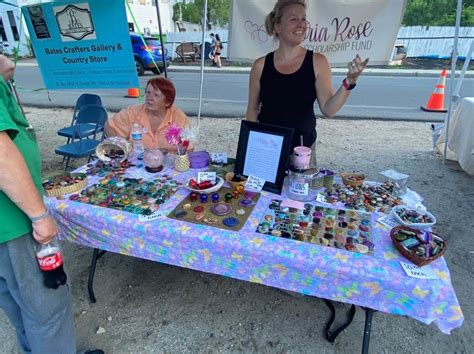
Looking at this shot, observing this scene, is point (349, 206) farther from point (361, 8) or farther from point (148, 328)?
point (361, 8)

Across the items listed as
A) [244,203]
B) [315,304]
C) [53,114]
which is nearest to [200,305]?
[315,304]

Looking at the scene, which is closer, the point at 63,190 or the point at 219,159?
the point at 63,190

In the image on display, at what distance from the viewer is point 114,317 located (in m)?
1.90

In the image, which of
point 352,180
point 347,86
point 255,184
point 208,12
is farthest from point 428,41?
point 255,184

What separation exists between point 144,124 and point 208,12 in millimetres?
27081

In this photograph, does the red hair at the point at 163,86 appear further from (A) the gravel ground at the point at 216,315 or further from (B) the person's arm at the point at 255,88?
(A) the gravel ground at the point at 216,315

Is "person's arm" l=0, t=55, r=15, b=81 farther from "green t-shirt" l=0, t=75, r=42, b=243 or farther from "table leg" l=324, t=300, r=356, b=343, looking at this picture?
"table leg" l=324, t=300, r=356, b=343

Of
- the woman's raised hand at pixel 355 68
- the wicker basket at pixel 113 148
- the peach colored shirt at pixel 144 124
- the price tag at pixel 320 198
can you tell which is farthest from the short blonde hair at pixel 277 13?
the wicker basket at pixel 113 148

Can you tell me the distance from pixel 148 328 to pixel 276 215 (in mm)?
1114

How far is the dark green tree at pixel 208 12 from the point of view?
27000mm

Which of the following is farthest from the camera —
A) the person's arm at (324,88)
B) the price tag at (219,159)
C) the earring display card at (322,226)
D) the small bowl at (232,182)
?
the price tag at (219,159)

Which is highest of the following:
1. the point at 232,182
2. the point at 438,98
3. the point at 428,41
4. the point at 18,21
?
the point at 428,41

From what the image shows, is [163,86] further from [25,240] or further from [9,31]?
[9,31]

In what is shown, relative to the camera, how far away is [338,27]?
125 inches
